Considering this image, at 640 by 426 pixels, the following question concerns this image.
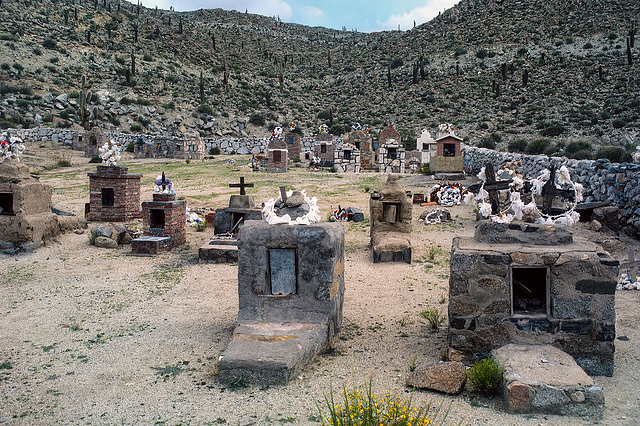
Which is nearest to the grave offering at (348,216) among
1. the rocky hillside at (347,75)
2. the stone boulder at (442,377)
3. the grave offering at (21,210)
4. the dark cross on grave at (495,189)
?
the grave offering at (21,210)

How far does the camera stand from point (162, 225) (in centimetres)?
1383

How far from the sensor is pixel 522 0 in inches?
2525

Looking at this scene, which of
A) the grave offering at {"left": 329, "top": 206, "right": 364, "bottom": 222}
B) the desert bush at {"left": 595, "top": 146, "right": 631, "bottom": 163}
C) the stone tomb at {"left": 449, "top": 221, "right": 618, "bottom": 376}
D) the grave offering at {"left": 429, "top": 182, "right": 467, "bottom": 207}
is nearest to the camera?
the stone tomb at {"left": 449, "top": 221, "right": 618, "bottom": 376}

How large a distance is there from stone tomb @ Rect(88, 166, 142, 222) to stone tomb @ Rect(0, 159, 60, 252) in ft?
9.63

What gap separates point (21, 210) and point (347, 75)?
58942 mm

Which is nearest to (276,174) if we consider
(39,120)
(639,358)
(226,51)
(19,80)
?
(39,120)

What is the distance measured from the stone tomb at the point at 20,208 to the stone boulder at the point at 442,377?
10.6 metres

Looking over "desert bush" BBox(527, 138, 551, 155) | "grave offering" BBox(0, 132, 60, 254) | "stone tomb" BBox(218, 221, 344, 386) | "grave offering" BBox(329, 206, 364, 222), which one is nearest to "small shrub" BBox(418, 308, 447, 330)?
"stone tomb" BBox(218, 221, 344, 386)

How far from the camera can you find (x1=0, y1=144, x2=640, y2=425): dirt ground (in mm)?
5184

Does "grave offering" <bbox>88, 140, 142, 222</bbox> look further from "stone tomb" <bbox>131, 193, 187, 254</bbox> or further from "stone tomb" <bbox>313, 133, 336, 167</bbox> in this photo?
"stone tomb" <bbox>313, 133, 336, 167</bbox>

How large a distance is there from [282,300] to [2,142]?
11.3 meters

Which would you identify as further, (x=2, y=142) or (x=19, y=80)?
(x=19, y=80)

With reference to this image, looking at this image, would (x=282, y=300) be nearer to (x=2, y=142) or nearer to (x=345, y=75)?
(x=2, y=142)

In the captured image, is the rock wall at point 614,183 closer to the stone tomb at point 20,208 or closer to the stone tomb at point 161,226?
the stone tomb at point 161,226
